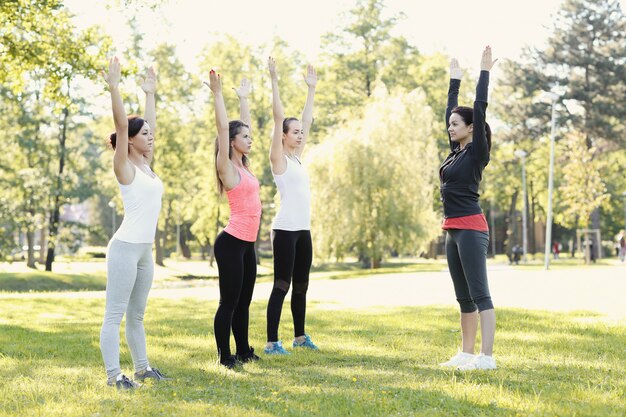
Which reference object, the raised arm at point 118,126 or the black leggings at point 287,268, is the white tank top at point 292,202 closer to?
the black leggings at point 287,268

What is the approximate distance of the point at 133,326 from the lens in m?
5.71

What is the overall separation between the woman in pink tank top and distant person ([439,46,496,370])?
1.69 meters

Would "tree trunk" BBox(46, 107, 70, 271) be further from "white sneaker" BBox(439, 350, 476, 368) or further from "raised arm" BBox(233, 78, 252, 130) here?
"white sneaker" BBox(439, 350, 476, 368)

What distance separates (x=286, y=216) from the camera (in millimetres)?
6926

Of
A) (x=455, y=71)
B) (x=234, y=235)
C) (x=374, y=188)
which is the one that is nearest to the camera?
(x=234, y=235)

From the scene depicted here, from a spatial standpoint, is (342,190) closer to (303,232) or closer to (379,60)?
(379,60)

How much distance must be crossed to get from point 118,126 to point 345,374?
2578 mm

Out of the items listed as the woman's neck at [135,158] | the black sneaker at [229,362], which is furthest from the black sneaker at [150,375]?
the woman's neck at [135,158]

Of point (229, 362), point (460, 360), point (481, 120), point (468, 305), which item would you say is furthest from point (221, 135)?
point (460, 360)

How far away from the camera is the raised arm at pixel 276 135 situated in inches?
265

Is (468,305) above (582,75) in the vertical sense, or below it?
below

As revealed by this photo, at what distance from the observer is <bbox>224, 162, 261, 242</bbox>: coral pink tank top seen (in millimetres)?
6285

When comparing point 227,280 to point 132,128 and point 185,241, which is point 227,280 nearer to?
point 132,128

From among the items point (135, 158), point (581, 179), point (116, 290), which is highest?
point (581, 179)
